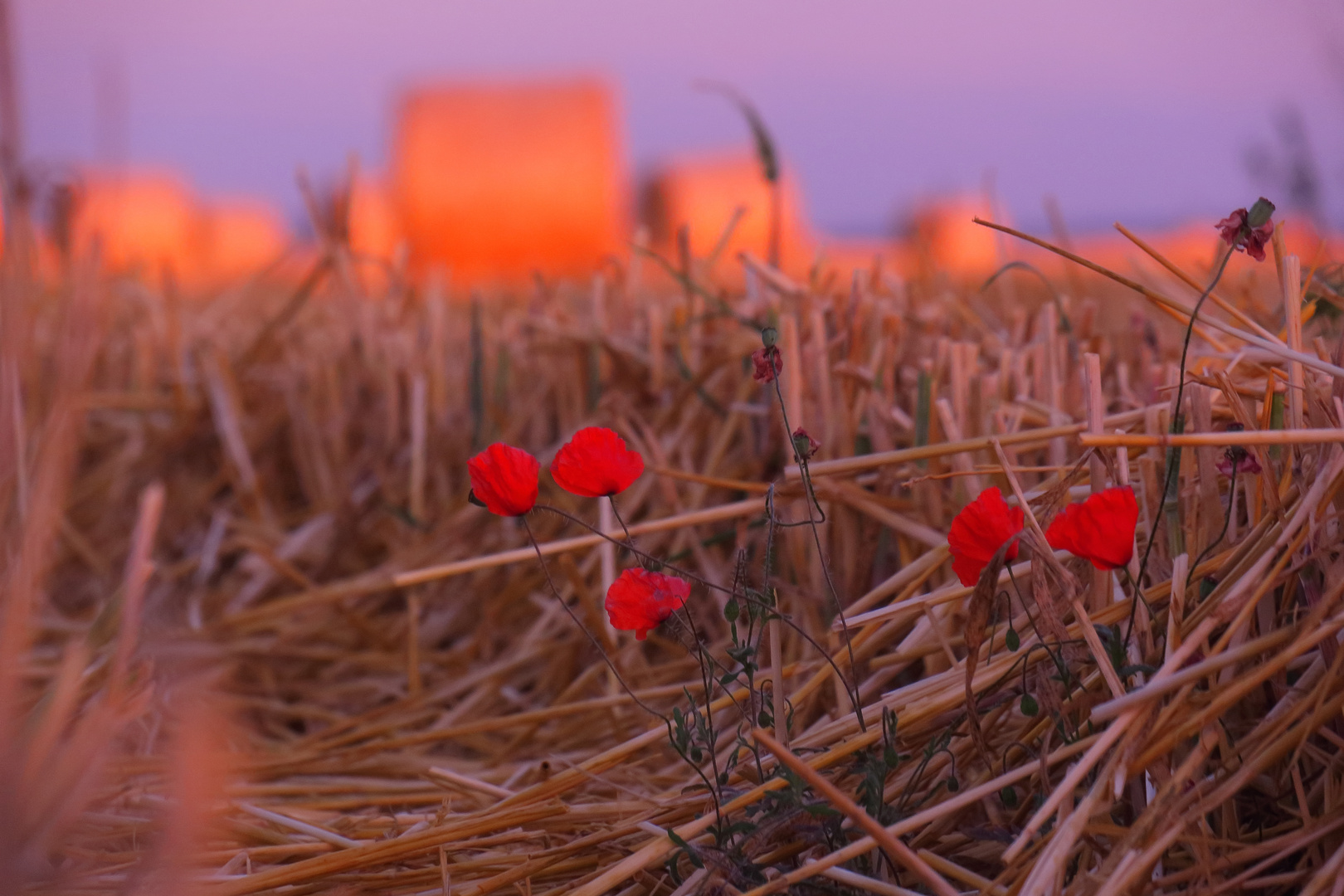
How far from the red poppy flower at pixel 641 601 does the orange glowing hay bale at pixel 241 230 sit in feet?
36.0

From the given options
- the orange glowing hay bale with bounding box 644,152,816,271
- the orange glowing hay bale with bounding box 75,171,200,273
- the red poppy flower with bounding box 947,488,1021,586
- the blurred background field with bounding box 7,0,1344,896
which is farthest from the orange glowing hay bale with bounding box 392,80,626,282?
the red poppy flower with bounding box 947,488,1021,586

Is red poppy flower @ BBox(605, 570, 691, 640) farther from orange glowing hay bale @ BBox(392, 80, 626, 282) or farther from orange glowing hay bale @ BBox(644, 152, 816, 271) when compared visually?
orange glowing hay bale @ BBox(644, 152, 816, 271)

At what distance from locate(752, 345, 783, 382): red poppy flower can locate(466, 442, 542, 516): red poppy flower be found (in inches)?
6.5

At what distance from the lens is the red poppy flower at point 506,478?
691mm

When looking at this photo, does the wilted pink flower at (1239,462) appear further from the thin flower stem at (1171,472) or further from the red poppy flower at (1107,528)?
the red poppy flower at (1107,528)

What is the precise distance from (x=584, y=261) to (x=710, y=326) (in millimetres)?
5211

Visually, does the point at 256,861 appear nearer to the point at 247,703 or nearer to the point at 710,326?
the point at 247,703

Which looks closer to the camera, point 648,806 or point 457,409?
point 648,806

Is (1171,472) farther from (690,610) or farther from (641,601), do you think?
(690,610)

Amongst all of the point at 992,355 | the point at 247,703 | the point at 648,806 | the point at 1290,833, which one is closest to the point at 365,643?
the point at 247,703

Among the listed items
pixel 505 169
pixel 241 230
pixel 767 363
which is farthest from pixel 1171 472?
pixel 241 230

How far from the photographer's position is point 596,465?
700 millimetres

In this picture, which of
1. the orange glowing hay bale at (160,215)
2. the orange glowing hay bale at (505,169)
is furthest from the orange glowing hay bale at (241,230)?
the orange glowing hay bale at (505,169)

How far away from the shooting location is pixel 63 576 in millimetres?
1527
